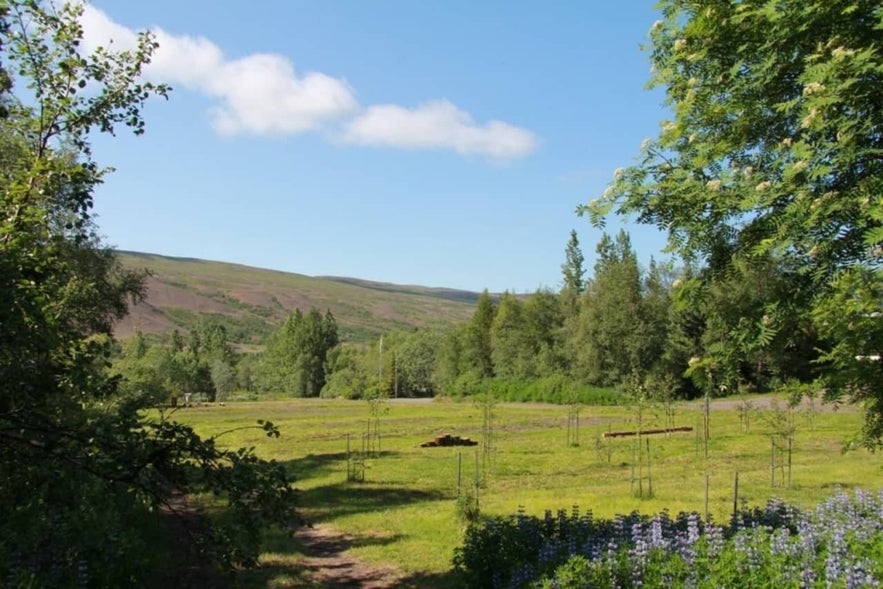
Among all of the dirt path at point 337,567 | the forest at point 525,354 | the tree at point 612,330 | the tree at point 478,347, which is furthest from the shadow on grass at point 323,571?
the tree at point 478,347

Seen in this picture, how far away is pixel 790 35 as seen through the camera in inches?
165

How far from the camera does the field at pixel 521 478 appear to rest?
11.8 m

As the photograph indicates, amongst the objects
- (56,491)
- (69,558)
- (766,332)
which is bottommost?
(69,558)

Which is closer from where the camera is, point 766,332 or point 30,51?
point 766,332

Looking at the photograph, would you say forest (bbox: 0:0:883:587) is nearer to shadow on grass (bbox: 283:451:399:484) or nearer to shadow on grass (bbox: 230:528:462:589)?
shadow on grass (bbox: 230:528:462:589)

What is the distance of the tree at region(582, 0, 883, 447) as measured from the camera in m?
3.84

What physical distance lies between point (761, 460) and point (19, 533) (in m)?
21.7

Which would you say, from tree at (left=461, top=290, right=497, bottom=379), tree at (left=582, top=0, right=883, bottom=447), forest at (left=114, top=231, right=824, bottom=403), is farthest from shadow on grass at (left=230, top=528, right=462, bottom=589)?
tree at (left=461, top=290, right=497, bottom=379)

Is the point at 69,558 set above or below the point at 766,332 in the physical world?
below

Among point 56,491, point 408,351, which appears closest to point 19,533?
point 56,491

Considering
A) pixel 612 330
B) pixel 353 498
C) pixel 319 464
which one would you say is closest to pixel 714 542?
pixel 353 498

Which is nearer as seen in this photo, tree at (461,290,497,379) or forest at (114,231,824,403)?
forest at (114,231,824,403)

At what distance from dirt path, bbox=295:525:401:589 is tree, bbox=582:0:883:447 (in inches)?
269

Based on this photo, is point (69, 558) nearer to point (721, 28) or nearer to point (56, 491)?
point (56, 491)
